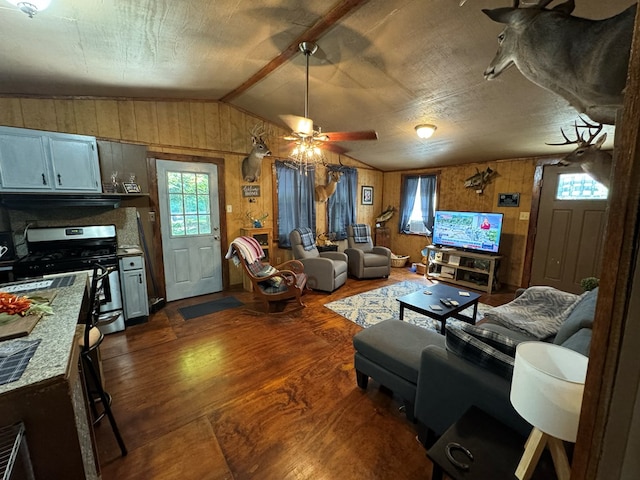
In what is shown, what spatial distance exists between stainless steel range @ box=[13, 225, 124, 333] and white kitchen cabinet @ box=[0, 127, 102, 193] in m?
0.50

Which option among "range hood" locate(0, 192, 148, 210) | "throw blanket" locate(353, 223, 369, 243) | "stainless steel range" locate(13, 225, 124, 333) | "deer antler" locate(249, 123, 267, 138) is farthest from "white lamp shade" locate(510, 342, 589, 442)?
"throw blanket" locate(353, 223, 369, 243)

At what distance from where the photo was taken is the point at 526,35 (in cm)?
129

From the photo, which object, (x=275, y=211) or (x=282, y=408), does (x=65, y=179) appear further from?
(x=282, y=408)

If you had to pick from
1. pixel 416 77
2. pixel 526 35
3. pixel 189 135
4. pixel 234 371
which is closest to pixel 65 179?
pixel 189 135

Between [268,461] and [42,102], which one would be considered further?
[42,102]

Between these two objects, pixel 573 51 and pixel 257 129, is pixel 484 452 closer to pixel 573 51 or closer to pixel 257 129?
pixel 573 51

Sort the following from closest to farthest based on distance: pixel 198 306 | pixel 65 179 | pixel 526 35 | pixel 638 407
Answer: pixel 638 407
pixel 526 35
pixel 65 179
pixel 198 306

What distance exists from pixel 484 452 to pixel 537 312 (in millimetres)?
1977

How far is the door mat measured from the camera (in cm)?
343

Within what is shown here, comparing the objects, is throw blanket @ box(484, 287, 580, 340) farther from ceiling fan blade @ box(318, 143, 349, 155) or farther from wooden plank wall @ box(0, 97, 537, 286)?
ceiling fan blade @ box(318, 143, 349, 155)

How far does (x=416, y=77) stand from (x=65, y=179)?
3.72 meters

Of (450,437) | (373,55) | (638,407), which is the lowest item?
(450,437)

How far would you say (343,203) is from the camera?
5.64 metres

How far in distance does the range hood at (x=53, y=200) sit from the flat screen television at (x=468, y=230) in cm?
495
